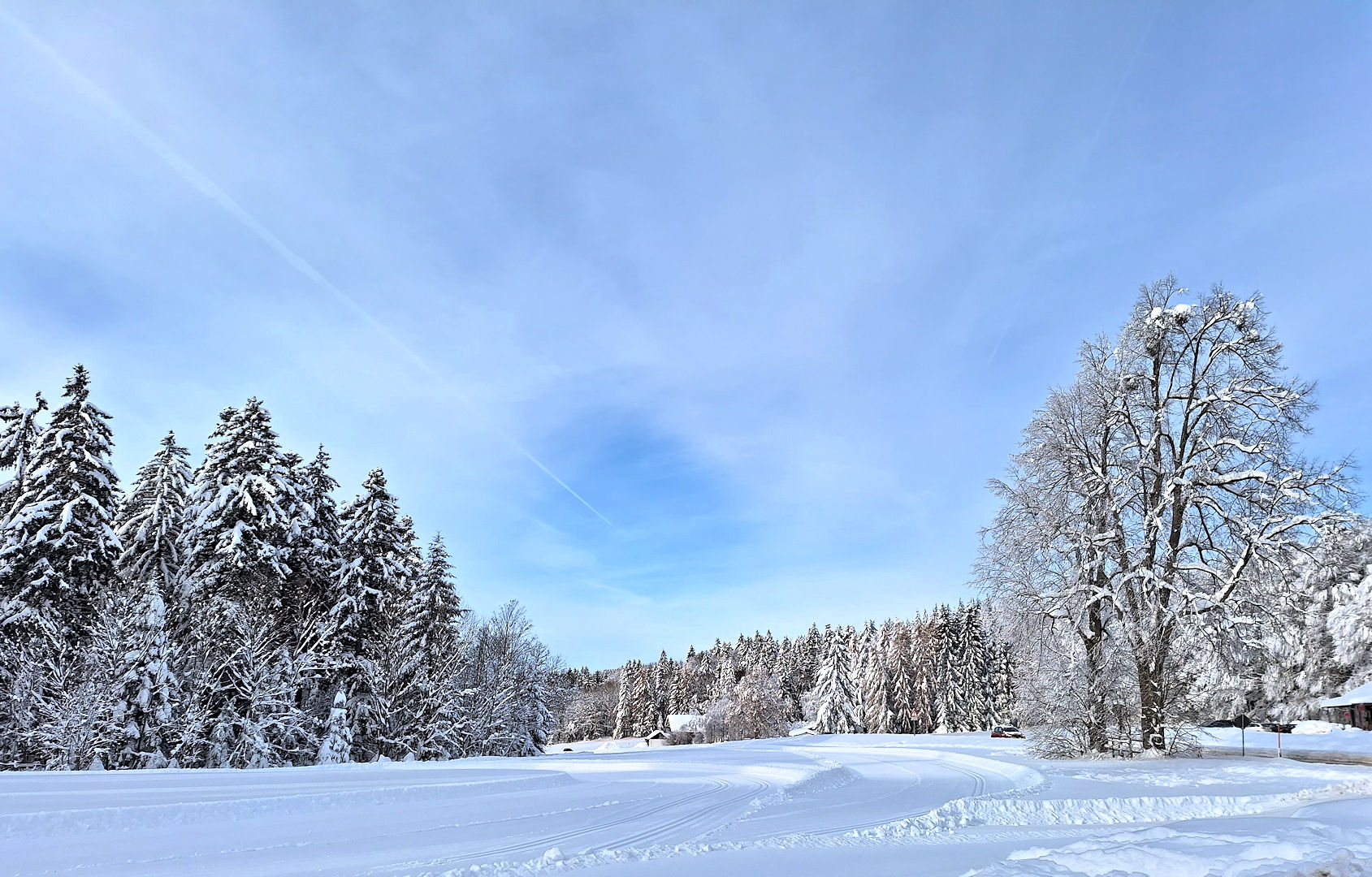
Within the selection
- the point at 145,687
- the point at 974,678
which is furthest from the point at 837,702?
the point at 145,687

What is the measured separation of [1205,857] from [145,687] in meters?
24.9

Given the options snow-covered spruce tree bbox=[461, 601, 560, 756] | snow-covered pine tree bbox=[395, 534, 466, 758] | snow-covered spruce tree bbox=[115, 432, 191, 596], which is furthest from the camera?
snow-covered spruce tree bbox=[461, 601, 560, 756]

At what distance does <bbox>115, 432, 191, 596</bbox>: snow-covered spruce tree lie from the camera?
2597 centimetres

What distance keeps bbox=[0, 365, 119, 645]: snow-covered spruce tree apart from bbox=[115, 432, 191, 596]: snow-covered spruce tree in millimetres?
1412

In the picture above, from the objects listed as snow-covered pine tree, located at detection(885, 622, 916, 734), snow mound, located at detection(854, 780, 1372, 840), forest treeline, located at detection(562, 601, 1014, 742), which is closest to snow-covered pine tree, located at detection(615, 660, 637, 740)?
forest treeline, located at detection(562, 601, 1014, 742)

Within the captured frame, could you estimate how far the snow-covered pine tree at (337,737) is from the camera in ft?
85.4

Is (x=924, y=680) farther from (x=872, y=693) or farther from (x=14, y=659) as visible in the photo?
(x=14, y=659)

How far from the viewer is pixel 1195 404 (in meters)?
20.3

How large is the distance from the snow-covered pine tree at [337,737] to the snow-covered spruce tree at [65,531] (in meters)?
7.92

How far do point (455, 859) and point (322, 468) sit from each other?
1099 inches

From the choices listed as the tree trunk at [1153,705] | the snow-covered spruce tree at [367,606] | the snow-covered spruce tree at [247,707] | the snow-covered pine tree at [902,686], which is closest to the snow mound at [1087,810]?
the tree trunk at [1153,705]

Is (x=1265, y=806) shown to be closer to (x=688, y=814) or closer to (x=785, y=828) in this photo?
(x=785, y=828)

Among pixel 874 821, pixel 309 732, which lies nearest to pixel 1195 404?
pixel 874 821

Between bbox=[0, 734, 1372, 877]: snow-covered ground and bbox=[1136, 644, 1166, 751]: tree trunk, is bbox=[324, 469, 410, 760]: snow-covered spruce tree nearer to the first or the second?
bbox=[0, 734, 1372, 877]: snow-covered ground
